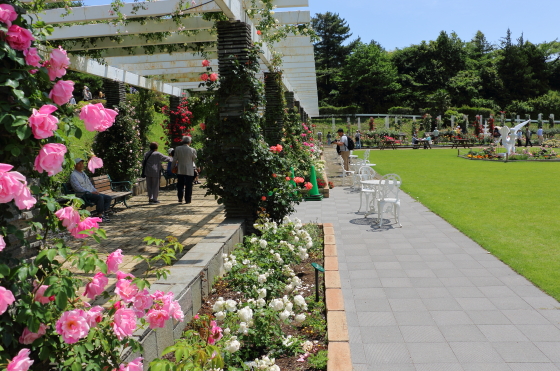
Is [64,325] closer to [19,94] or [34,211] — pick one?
[34,211]

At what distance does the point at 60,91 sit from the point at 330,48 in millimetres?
62212

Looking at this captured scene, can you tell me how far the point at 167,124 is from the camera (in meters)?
14.4

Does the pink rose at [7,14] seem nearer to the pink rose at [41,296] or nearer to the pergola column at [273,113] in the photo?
the pink rose at [41,296]

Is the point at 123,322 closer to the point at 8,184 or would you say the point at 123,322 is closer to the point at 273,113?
the point at 8,184

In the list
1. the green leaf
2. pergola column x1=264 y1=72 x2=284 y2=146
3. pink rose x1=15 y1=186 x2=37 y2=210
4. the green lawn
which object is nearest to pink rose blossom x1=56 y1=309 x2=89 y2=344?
the green leaf

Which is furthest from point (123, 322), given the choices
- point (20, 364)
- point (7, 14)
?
point (7, 14)

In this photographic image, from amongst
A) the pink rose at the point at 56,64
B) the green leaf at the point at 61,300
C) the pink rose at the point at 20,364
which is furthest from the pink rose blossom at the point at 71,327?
the pink rose at the point at 56,64

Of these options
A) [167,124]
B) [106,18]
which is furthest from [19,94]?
[167,124]

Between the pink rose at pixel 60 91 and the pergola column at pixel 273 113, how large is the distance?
8.16 m

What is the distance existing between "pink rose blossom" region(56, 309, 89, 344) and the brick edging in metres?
1.56

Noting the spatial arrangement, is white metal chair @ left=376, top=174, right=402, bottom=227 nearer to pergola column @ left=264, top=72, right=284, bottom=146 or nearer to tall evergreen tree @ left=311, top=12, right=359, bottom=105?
pergola column @ left=264, top=72, right=284, bottom=146

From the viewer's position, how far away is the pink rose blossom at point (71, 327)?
5.10 feet

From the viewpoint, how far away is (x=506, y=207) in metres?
8.98

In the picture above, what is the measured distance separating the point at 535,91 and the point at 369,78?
21270 millimetres
